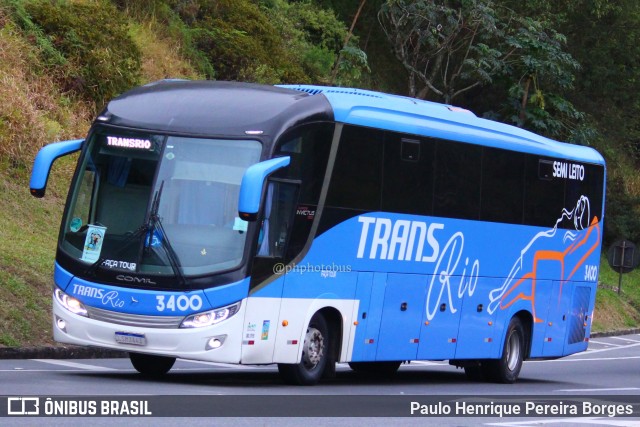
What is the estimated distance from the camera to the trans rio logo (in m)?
17.7

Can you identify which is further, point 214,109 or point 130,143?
point 214,109

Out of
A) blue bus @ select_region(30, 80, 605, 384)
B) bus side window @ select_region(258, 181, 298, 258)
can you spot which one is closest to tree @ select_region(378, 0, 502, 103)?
blue bus @ select_region(30, 80, 605, 384)

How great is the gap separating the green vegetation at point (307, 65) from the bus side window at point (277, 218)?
5762 mm

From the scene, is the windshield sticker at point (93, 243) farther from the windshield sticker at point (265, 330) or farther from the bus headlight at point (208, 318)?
the windshield sticker at point (265, 330)

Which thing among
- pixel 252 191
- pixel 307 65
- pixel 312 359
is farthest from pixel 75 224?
pixel 307 65

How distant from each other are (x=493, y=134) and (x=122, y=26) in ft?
49.2

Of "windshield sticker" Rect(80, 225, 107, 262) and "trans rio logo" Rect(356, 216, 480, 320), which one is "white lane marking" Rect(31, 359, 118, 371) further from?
"trans rio logo" Rect(356, 216, 480, 320)

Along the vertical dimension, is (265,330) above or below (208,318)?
below

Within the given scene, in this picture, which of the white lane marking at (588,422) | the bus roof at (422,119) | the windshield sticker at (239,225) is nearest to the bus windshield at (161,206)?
the windshield sticker at (239,225)

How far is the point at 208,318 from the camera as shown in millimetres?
15219

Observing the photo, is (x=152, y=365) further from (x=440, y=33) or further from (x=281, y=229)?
(x=440, y=33)

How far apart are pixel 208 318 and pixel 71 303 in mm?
1708

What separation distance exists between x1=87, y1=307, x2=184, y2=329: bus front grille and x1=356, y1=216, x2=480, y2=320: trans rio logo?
3177 mm

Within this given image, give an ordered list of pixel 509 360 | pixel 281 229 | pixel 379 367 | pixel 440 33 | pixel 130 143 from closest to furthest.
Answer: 1. pixel 130 143
2. pixel 281 229
3. pixel 379 367
4. pixel 509 360
5. pixel 440 33
